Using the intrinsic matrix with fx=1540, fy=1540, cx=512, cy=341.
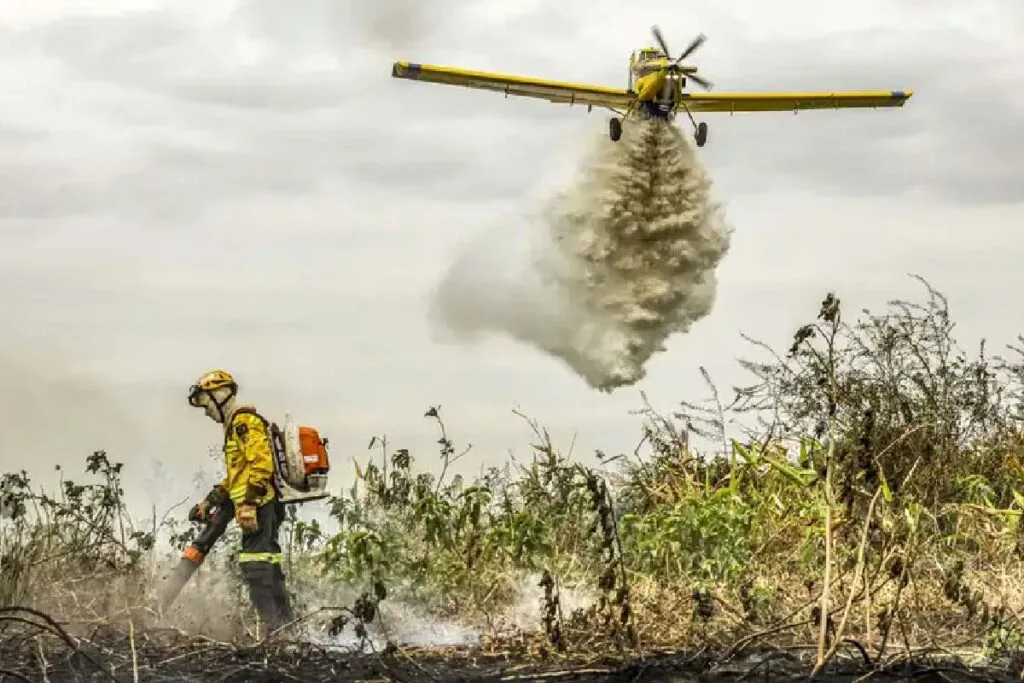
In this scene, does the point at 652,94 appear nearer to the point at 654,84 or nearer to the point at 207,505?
the point at 654,84

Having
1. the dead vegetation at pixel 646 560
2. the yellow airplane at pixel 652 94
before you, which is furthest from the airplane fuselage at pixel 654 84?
the dead vegetation at pixel 646 560

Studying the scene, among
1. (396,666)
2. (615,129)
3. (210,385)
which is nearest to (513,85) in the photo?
(615,129)

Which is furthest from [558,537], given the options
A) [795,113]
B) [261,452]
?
[795,113]

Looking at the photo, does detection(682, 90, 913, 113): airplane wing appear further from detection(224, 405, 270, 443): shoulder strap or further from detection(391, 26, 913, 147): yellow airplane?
detection(224, 405, 270, 443): shoulder strap

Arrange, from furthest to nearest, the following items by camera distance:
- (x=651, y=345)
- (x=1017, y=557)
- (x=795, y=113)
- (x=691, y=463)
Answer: (x=795, y=113) → (x=651, y=345) → (x=691, y=463) → (x=1017, y=557)

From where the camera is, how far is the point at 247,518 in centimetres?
1036

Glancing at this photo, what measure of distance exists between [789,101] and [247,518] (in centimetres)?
2127

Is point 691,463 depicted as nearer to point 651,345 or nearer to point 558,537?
point 558,537

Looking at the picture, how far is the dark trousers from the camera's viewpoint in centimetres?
1034

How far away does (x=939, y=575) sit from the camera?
10.6 meters

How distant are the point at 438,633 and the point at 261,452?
1725mm

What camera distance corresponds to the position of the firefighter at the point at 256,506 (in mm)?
10375

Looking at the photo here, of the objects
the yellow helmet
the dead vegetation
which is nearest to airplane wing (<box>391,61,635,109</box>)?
the dead vegetation

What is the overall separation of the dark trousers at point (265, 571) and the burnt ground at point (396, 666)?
2.78 ft
